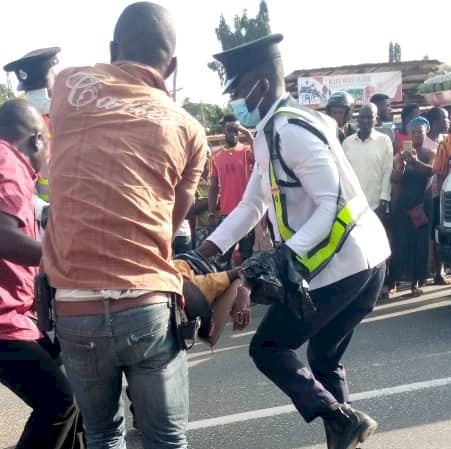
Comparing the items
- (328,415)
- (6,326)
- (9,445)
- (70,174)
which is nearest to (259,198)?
(328,415)

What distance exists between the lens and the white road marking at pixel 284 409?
14.7ft

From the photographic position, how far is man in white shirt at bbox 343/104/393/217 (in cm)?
748

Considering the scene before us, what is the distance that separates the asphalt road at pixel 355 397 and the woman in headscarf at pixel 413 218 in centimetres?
136

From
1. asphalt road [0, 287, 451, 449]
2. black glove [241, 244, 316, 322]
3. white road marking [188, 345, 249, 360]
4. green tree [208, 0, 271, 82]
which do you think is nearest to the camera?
black glove [241, 244, 316, 322]

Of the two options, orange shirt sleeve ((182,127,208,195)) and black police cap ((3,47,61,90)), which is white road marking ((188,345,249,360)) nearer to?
black police cap ((3,47,61,90))

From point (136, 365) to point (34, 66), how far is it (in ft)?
11.7

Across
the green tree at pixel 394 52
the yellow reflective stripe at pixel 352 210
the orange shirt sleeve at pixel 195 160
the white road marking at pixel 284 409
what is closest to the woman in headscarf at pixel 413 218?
the white road marking at pixel 284 409

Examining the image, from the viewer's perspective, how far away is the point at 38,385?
306 cm

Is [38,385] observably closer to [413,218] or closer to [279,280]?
[279,280]

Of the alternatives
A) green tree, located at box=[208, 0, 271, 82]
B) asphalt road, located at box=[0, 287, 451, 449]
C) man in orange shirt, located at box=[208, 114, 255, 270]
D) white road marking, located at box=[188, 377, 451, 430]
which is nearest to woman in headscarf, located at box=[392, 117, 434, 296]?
asphalt road, located at box=[0, 287, 451, 449]

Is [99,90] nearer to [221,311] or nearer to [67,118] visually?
[67,118]

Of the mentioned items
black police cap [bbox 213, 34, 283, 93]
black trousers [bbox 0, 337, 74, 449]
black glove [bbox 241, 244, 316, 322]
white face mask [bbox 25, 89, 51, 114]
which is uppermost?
black police cap [bbox 213, 34, 283, 93]

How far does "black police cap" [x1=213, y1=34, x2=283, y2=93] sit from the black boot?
60.0 inches

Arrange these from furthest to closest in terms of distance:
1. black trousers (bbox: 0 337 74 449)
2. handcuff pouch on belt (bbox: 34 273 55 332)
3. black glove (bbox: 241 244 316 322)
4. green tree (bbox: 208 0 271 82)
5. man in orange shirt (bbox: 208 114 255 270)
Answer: green tree (bbox: 208 0 271 82), man in orange shirt (bbox: 208 114 255 270), black trousers (bbox: 0 337 74 449), black glove (bbox: 241 244 316 322), handcuff pouch on belt (bbox: 34 273 55 332)
